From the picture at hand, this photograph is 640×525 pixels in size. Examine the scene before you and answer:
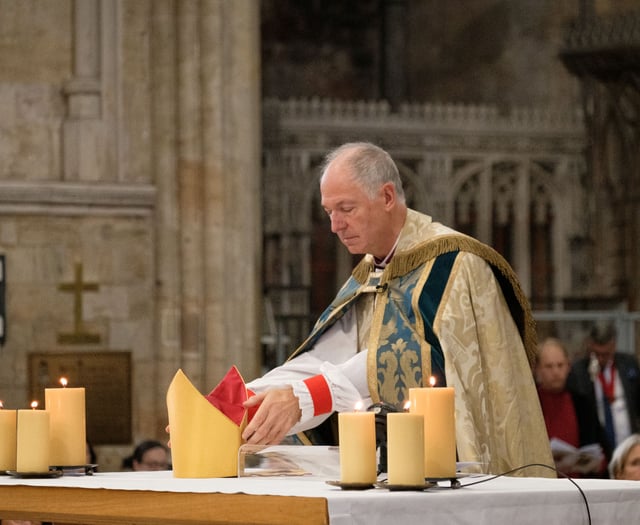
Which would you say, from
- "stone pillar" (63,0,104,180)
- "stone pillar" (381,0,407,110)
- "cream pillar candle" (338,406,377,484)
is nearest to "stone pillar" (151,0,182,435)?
"stone pillar" (63,0,104,180)

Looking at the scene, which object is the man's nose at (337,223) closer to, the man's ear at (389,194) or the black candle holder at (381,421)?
the man's ear at (389,194)

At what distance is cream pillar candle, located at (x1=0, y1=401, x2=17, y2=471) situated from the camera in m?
3.39

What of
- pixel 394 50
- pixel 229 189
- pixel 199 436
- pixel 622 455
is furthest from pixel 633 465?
pixel 394 50

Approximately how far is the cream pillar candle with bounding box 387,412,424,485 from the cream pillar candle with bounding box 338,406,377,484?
0.17 feet

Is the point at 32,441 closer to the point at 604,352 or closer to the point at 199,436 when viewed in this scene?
the point at 199,436

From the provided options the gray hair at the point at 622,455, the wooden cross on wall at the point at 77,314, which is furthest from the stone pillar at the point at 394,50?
the gray hair at the point at 622,455

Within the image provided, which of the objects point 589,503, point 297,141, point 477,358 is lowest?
point 589,503

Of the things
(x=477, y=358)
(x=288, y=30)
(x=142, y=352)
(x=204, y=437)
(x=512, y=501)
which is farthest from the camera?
(x=288, y=30)

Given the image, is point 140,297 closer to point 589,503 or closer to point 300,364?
point 300,364

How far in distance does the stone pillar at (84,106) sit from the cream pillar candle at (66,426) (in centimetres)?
579

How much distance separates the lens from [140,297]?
9109 millimetres

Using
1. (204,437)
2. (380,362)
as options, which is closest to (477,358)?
(380,362)

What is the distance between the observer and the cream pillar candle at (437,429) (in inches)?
114

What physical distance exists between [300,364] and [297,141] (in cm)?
1051
